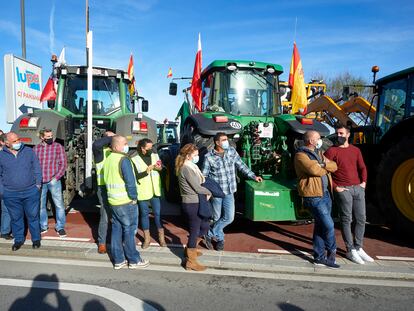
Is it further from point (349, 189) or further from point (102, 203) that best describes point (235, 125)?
point (102, 203)

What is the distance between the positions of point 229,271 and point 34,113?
4.81m

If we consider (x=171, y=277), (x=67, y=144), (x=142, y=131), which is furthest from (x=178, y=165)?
(x=67, y=144)

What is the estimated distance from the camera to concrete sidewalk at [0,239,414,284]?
4.23 m

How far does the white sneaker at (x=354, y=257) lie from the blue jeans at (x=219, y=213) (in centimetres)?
158

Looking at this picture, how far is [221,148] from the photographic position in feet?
16.4

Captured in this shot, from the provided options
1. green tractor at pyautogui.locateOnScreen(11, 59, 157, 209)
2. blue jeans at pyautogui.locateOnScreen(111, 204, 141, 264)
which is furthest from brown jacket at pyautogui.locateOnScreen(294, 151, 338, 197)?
green tractor at pyautogui.locateOnScreen(11, 59, 157, 209)

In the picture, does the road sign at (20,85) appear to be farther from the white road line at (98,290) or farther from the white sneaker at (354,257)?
the white sneaker at (354,257)

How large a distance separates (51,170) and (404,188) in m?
5.32

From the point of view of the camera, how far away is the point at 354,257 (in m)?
4.47

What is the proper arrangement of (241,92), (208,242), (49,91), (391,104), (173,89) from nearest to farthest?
(208,242)
(391,104)
(241,92)
(173,89)
(49,91)

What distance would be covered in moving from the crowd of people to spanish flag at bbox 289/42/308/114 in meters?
4.59

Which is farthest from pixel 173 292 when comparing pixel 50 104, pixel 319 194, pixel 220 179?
pixel 50 104

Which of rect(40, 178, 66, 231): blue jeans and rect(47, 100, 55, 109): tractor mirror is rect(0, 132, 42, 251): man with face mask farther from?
rect(47, 100, 55, 109): tractor mirror

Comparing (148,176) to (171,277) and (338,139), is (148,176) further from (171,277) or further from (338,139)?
(338,139)
